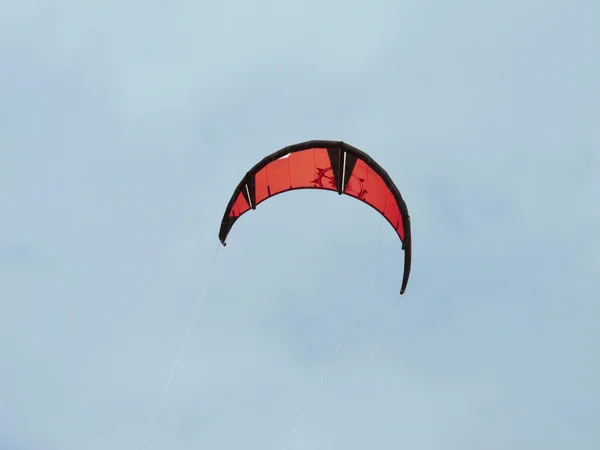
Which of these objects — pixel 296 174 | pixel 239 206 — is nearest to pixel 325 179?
pixel 296 174

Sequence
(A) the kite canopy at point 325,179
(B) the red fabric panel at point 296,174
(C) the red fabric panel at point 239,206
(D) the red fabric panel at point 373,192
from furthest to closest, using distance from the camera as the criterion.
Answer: (C) the red fabric panel at point 239,206 < (B) the red fabric panel at point 296,174 < (D) the red fabric panel at point 373,192 < (A) the kite canopy at point 325,179

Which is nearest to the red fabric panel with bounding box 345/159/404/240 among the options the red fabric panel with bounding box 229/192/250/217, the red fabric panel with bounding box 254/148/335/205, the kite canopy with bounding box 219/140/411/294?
the kite canopy with bounding box 219/140/411/294

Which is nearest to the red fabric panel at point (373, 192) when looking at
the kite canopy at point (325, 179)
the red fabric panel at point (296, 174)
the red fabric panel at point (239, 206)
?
the kite canopy at point (325, 179)

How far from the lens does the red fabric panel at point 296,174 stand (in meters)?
24.3

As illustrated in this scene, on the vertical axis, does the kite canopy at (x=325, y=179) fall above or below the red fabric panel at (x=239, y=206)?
above

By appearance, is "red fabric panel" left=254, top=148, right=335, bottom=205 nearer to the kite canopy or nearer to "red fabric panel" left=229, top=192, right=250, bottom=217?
the kite canopy

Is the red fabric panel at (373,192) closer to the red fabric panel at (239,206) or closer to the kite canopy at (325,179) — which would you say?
the kite canopy at (325,179)

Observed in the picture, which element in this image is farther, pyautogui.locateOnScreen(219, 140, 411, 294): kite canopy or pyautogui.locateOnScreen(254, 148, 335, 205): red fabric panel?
pyautogui.locateOnScreen(254, 148, 335, 205): red fabric panel

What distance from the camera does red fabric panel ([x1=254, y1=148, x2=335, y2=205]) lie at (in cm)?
2433

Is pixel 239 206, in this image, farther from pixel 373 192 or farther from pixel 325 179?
pixel 373 192

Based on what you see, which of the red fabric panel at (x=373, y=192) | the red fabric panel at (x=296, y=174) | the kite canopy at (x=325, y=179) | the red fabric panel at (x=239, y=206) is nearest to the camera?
the kite canopy at (x=325, y=179)

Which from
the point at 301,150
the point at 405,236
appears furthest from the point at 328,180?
the point at 405,236

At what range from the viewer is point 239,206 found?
25484 mm

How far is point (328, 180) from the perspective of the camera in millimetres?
25281
